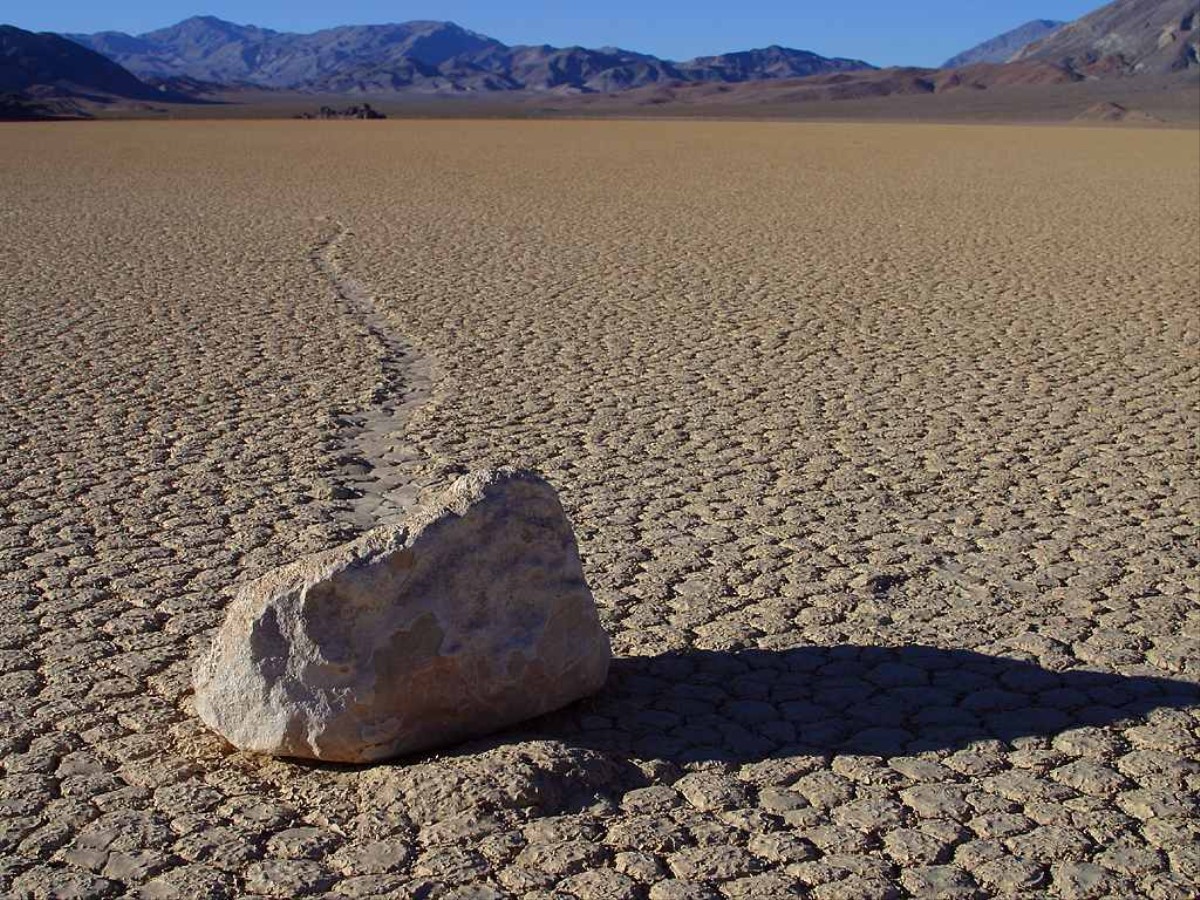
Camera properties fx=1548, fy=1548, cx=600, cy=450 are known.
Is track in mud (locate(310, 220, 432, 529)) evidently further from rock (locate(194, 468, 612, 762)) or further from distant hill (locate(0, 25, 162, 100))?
distant hill (locate(0, 25, 162, 100))

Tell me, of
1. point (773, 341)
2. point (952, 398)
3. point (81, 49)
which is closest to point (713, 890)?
point (952, 398)

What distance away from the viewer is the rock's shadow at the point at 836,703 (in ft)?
11.3

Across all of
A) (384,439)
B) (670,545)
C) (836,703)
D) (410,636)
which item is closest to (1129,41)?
(384,439)

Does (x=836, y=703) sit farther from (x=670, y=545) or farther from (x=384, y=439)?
(x=384, y=439)

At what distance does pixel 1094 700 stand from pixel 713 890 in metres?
1.33

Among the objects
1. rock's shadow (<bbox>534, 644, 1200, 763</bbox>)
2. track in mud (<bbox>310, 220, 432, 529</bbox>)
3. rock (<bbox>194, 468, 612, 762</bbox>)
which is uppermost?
rock (<bbox>194, 468, 612, 762</bbox>)

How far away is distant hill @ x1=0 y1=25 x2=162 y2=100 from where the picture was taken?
10856 centimetres

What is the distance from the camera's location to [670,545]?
16.3ft

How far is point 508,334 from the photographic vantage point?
9.00m

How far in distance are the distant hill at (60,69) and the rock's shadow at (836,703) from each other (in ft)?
357

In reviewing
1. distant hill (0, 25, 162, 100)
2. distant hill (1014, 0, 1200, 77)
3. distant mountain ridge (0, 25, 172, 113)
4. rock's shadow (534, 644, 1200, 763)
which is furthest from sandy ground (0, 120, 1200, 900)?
distant hill (1014, 0, 1200, 77)

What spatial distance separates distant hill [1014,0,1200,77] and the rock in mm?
119530

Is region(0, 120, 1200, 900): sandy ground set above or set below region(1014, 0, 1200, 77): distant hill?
above

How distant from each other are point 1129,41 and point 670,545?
14319 cm
